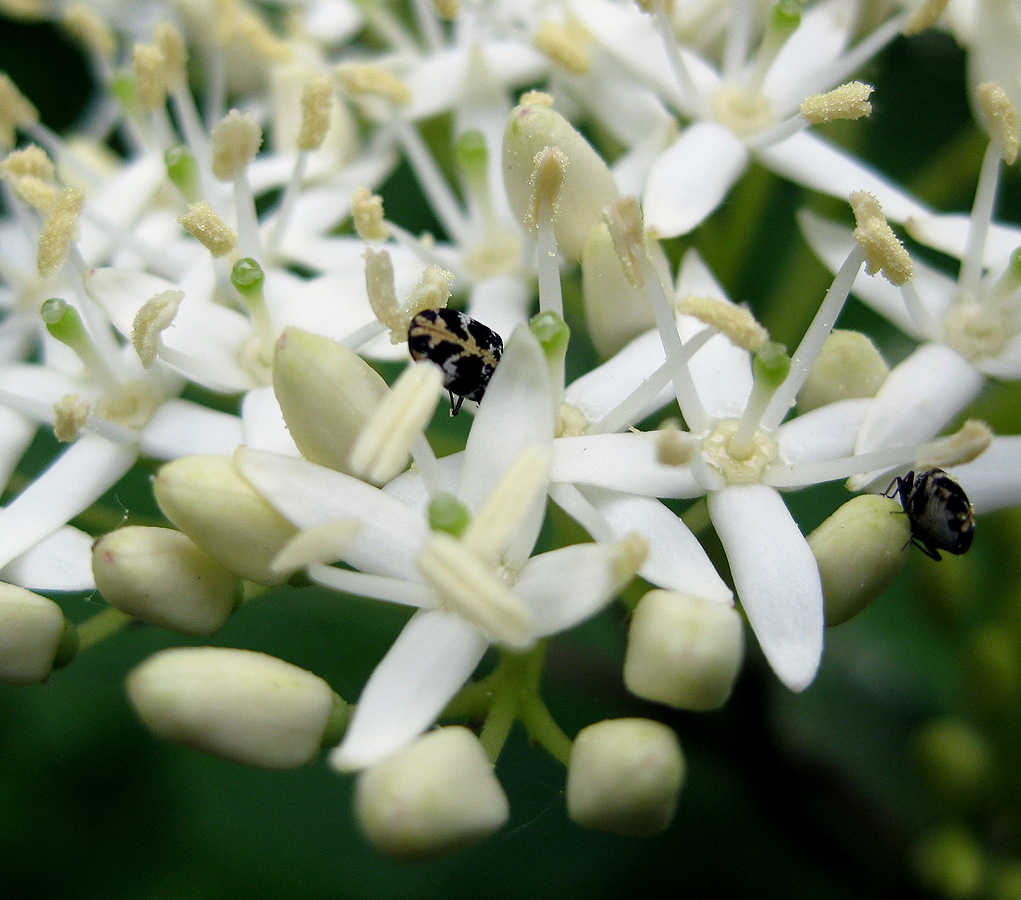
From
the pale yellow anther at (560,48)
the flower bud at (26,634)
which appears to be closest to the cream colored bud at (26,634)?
the flower bud at (26,634)

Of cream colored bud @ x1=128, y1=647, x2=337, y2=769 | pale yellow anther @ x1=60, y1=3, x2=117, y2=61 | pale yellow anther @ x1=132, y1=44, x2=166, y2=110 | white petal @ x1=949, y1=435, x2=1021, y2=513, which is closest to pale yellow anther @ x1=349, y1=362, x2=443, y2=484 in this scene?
cream colored bud @ x1=128, y1=647, x2=337, y2=769

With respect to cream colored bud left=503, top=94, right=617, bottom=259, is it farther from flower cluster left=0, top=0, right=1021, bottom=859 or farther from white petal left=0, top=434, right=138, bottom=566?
white petal left=0, top=434, right=138, bottom=566

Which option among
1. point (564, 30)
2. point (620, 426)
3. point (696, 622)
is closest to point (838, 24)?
point (564, 30)

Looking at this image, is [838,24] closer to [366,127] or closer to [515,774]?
[366,127]

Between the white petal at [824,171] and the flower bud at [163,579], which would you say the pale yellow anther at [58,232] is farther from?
the white petal at [824,171]

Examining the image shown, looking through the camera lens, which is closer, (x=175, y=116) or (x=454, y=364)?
(x=454, y=364)

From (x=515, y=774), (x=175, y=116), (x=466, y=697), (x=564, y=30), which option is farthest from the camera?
(x=175, y=116)
